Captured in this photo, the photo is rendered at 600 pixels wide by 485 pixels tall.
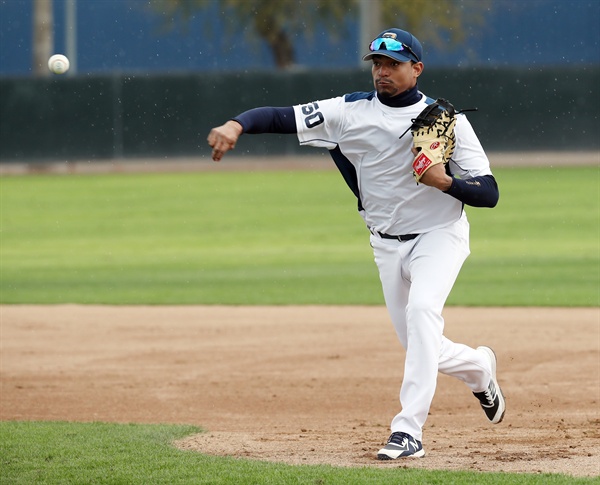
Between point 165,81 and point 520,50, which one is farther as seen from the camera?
point 520,50

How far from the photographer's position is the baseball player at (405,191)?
5.04 metres

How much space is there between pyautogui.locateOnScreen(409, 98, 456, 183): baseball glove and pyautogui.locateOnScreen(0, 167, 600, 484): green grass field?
1.34m

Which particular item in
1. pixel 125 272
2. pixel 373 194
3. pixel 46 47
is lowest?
pixel 125 272

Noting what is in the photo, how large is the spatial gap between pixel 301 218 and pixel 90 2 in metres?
18.1

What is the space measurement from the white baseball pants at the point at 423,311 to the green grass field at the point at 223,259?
0.54 meters

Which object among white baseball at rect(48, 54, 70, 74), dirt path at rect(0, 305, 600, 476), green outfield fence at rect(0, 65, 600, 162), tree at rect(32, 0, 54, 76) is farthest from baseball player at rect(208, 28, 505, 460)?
tree at rect(32, 0, 54, 76)

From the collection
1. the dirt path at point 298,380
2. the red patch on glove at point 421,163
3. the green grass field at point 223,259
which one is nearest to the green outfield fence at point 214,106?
the green grass field at point 223,259

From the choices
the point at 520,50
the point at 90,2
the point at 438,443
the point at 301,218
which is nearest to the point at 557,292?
the point at 438,443

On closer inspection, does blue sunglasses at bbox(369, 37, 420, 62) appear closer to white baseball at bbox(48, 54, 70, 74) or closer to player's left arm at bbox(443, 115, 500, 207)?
player's left arm at bbox(443, 115, 500, 207)

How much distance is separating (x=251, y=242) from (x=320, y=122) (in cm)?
1130

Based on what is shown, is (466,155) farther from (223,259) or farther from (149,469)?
(223,259)

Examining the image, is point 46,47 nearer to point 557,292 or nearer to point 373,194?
point 557,292

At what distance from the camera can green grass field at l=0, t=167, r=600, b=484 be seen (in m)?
4.82

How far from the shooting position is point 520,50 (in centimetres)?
3198
